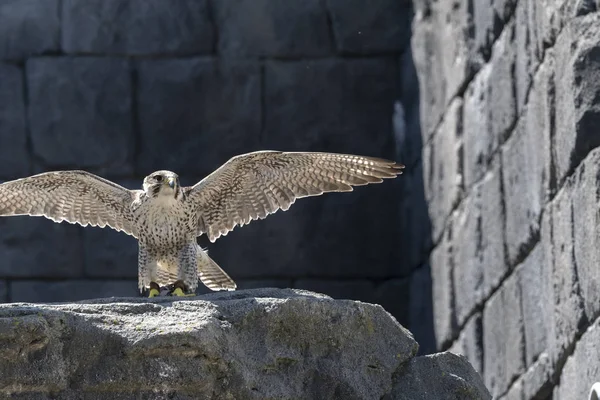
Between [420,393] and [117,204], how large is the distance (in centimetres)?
260

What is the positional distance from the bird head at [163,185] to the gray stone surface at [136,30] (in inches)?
122

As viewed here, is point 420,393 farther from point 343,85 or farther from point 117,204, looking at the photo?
point 343,85

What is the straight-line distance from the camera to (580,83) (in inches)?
202

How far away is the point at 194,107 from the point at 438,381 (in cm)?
501

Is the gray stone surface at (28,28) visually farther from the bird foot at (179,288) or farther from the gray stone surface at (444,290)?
the bird foot at (179,288)

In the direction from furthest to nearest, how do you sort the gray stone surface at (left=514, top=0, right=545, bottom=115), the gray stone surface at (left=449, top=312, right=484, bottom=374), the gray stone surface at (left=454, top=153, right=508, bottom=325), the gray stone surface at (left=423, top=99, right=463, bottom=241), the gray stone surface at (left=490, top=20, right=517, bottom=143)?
the gray stone surface at (left=423, top=99, right=463, bottom=241)
the gray stone surface at (left=449, top=312, right=484, bottom=374)
the gray stone surface at (left=454, top=153, right=508, bottom=325)
the gray stone surface at (left=490, top=20, right=517, bottom=143)
the gray stone surface at (left=514, top=0, right=545, bottom=115)

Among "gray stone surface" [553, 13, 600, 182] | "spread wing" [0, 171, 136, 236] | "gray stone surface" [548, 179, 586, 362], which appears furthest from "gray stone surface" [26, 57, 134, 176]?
"gray stone surface" [553, 13, 600, 182]

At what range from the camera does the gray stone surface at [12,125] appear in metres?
9.01

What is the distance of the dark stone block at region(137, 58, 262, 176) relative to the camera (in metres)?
9.09

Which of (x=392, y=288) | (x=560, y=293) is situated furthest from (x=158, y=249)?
(x=392, y=288)

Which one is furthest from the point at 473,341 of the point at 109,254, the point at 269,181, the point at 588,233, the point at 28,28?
the point at 28,28

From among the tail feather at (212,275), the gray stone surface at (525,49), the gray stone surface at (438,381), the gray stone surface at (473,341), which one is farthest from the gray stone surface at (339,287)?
the gray stone surface at (438,381)

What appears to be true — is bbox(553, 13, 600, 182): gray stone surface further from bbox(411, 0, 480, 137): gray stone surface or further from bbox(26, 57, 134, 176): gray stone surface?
bbox(26, 57, 134, 176): gray stone surface

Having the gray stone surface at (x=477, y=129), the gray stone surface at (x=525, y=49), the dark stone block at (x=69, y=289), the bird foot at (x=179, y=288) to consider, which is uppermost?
the gray stone surface at (x=525, y=49)
